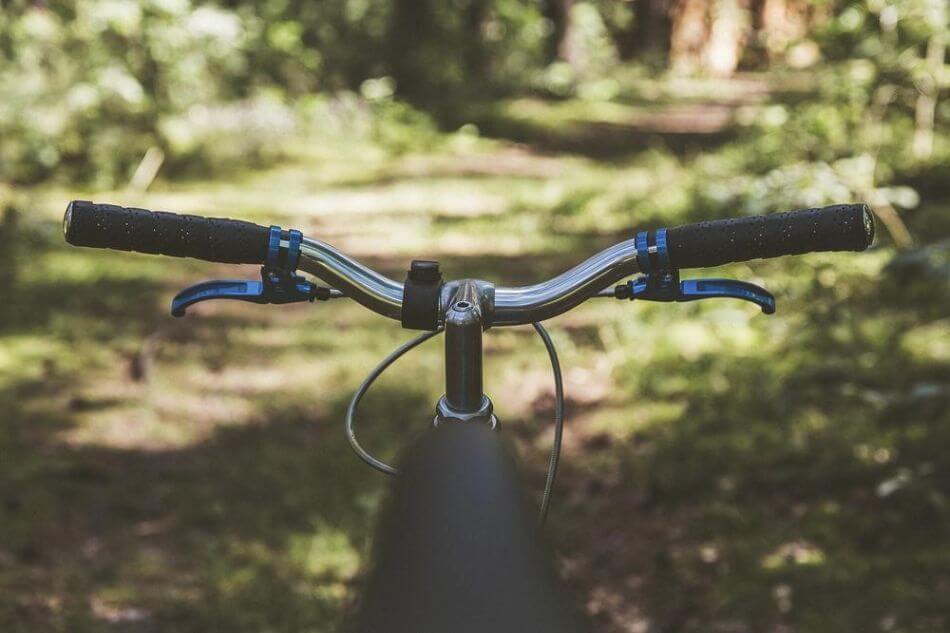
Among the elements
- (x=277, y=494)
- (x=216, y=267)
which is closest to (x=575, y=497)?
(x=277, y=494)

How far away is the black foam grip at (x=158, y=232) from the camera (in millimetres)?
1626

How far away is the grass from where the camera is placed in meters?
3.87

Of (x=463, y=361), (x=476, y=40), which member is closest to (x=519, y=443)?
(x=463, y=361)

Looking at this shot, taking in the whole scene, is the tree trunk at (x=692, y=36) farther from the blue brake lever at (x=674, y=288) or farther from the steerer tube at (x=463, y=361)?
the steerer tube at (x=463, y=361)

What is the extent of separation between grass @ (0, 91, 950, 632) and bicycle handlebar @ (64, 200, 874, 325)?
1624 mm

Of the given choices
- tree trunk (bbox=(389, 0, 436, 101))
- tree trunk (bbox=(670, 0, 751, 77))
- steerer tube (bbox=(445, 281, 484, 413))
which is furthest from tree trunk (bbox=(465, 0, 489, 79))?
steerer tube (bbox=(445, 281, 484, 413))

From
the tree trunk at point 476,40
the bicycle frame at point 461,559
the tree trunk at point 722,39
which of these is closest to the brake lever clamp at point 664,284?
the bicycle frame at point 461,559

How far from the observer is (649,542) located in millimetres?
4297

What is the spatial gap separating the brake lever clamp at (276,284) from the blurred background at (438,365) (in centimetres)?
60

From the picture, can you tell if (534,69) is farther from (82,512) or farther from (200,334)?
(82,512)

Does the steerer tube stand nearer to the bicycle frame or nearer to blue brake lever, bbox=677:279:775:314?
the bicycle frame

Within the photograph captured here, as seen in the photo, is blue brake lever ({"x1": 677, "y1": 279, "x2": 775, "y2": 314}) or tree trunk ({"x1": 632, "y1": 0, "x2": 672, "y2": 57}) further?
tree trunk ({"x1": 632, "y1": 0, "x2": 672, "y2": 57})

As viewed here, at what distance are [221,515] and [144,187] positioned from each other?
6.24 metres

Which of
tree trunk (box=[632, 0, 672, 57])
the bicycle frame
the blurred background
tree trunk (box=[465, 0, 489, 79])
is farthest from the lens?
tree trunk (box=[632, 0, 672, 57])
